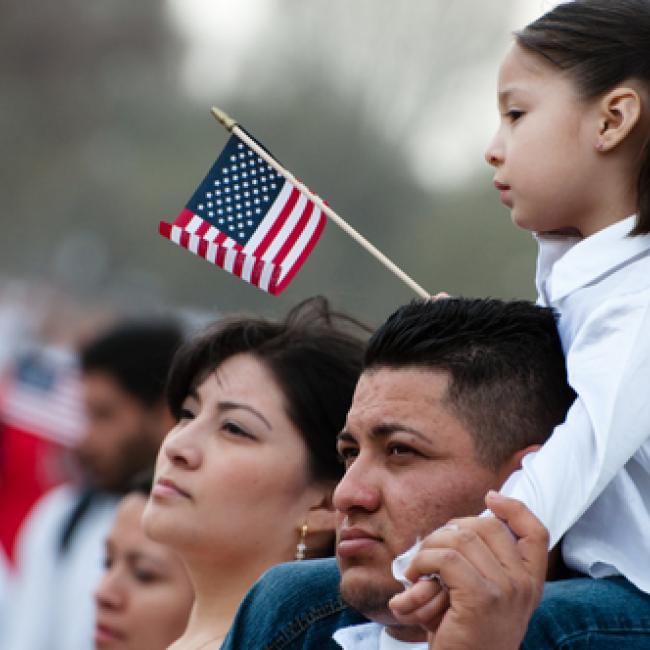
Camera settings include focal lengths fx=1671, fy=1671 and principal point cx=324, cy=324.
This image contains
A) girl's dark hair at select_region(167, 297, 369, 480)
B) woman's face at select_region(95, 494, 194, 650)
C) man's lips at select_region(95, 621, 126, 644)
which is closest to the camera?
girl's dark hair at select_region(167, 297, 369, 480)

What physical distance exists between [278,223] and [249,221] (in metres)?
0.08

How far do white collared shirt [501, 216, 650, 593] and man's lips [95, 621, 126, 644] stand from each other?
236cm

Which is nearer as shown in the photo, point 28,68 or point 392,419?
point 392,419

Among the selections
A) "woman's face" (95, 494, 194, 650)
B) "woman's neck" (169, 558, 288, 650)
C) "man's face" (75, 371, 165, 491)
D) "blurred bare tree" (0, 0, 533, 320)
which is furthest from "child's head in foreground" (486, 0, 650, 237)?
"blurred bare tree" (0, 0, 533, 320)

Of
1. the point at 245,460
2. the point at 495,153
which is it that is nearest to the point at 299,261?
the point at 245,460

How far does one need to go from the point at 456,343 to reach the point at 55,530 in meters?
4.37

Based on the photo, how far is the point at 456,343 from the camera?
131 inches

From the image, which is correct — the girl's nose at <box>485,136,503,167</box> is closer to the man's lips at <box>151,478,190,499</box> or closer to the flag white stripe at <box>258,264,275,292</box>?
the flag white stripe at <box>258,264,275,292</box>

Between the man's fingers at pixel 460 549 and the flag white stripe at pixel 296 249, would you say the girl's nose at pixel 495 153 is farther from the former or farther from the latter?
the man's fingers at pixel 460 549

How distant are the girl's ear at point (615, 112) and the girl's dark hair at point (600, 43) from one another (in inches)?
1.1

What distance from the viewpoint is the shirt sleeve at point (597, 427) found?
288 cm

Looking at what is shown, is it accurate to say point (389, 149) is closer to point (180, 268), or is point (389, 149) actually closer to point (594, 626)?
point (180, 268)

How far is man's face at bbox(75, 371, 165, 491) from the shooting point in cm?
685

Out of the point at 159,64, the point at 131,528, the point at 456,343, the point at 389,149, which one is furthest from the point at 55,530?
the point at 159,64
